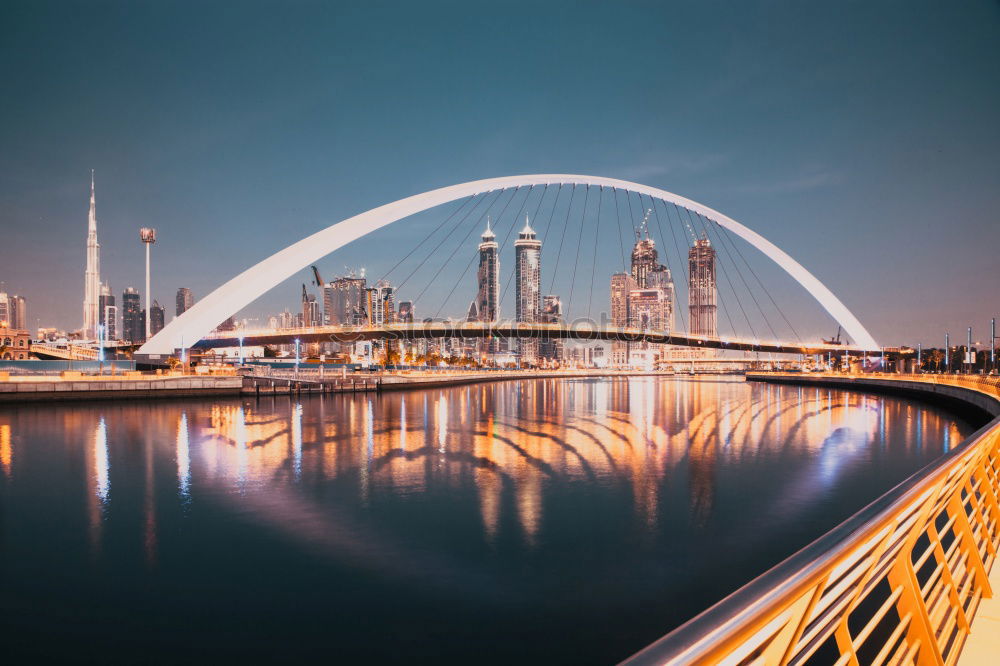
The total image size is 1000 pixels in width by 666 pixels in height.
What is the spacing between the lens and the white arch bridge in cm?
3975

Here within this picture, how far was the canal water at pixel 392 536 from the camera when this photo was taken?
6.11m

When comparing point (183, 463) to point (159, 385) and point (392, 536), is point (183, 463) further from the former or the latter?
point (159, 385)

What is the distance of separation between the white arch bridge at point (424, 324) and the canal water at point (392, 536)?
1932cm

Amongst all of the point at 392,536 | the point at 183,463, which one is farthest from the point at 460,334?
the point at 392,536

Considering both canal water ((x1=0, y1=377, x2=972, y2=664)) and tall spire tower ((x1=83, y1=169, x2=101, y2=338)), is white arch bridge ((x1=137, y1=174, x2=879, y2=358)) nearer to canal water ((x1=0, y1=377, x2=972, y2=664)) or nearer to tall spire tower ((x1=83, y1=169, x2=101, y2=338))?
canal water ((x1=0, y1=377, x2=972, y2=664))

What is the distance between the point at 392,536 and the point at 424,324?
47493mm

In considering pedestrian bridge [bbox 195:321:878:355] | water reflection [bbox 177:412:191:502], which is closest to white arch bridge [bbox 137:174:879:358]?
pedestrian bridge [bbox 195:321:878:355]

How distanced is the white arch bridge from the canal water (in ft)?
63.4

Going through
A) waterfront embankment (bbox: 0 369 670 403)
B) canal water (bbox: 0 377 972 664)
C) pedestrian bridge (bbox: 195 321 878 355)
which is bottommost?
canal water (bbox: 0 377 972 664)

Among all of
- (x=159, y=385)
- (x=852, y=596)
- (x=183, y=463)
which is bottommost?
(x=183, y=463)

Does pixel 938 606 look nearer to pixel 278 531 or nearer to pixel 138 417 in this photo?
pixel 278 531

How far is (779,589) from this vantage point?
138cm

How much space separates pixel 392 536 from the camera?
30.3 feet

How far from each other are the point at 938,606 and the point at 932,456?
17355 mm
